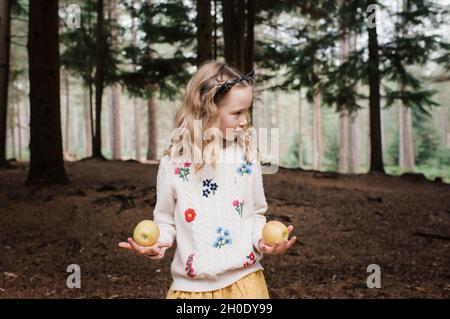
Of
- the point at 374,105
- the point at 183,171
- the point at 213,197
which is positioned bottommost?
the point at 213,197

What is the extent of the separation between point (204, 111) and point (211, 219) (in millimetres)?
550

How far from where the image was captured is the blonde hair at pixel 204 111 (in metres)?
2.33

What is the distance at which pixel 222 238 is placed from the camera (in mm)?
2258

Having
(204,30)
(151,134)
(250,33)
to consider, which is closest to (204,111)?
(204,30)

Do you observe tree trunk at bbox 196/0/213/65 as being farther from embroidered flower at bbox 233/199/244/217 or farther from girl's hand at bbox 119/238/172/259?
girl's hand at bbox 119/238/172/259

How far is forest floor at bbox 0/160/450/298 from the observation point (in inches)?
190

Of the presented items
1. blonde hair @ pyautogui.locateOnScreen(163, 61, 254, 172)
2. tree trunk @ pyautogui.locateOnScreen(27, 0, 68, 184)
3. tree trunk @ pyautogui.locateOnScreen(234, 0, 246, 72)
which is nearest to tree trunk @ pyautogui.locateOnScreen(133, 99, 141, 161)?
tree trunk @ pyautogui.locateOnScreen(234, 0, 246, 72)

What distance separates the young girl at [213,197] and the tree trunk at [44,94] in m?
6.40

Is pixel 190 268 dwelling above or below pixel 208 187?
below

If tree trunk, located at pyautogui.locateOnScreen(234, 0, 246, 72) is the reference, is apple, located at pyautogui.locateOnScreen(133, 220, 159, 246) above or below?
below

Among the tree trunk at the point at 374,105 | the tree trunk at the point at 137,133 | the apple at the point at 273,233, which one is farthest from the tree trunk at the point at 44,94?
the tree trunk at the point at 137,133

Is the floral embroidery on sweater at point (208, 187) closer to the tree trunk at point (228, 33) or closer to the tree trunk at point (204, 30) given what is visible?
the tree trunk at point (204, 30)

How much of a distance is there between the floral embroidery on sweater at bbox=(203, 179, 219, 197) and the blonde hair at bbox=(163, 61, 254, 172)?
0.08 metres

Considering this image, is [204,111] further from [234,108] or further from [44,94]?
[44,94]
